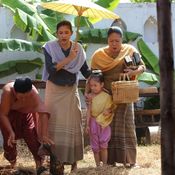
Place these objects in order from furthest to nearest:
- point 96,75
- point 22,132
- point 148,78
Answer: point 148,78 < point 22,132 < point 96,75

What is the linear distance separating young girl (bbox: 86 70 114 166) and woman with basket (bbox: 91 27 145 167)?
9 centimetres

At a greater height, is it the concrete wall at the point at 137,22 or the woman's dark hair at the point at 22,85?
the concrete wall at the point at 137,22

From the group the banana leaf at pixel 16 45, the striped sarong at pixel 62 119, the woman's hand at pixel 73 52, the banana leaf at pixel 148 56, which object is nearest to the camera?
the woman's hand at pixel 73 52

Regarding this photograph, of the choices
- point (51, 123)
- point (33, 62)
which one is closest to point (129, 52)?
point (51, 123)

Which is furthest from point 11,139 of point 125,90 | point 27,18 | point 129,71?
point 27,18

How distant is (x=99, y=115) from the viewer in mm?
5102

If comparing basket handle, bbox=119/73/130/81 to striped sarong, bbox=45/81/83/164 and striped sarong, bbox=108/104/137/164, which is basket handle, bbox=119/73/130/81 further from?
striped sarong, bbox=45/81/83/164

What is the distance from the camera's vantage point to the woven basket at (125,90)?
478 cm

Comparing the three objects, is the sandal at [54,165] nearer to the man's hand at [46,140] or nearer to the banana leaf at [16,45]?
the man's hand at [46,140]

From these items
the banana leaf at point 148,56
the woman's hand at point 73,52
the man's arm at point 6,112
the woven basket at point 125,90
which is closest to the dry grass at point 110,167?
the man's arm at point 6,112

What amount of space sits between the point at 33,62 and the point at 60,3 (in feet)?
11.2

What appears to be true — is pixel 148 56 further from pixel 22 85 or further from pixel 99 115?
pixel 22 85

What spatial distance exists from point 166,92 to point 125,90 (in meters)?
2.89

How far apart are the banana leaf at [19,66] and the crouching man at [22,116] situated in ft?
9.24
